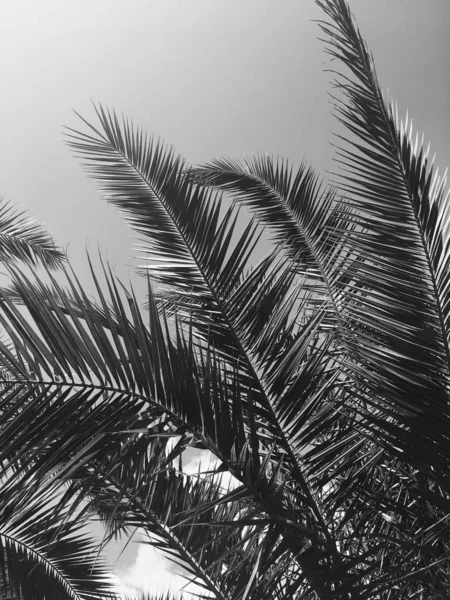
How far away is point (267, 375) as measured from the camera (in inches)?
77.1

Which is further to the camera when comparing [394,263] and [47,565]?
[47,565]

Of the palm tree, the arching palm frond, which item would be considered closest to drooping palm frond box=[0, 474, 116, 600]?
the palm tree

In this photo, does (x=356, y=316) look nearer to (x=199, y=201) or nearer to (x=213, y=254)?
(x=213, y=254)

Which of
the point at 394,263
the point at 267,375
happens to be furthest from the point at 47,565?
the point at 394,263

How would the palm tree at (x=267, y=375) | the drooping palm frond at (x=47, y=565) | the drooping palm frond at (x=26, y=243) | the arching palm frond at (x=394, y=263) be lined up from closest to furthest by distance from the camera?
the palm tree at (x=267, y=375) < the arching palm frond at (x=394, y=263) < the drooping palm frond at (x=47, y=565) < the drooping palm frond at (x=26, y=243)

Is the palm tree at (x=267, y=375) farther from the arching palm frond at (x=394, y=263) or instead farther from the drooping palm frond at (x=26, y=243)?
the drooping palm frond at (x=26, y=243)

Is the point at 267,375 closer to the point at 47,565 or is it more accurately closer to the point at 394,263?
the point at 394,263

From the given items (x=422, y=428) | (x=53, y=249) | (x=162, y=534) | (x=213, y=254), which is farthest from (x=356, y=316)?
(x=53, y=249)

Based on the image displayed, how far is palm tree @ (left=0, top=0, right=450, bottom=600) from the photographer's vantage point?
141 centimetres

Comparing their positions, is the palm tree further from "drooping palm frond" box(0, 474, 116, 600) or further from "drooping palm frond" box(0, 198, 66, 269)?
"drooping palm frond" box(0, 198, 66, 269)

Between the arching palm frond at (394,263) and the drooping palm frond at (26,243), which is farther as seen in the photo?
the drooping palm frond at (26,243)

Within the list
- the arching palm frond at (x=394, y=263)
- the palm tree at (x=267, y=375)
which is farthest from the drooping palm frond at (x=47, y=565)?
the arching palm frond at (x=394, y=263)

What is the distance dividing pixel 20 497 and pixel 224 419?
56cm

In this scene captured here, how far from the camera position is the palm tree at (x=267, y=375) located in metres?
1.41
